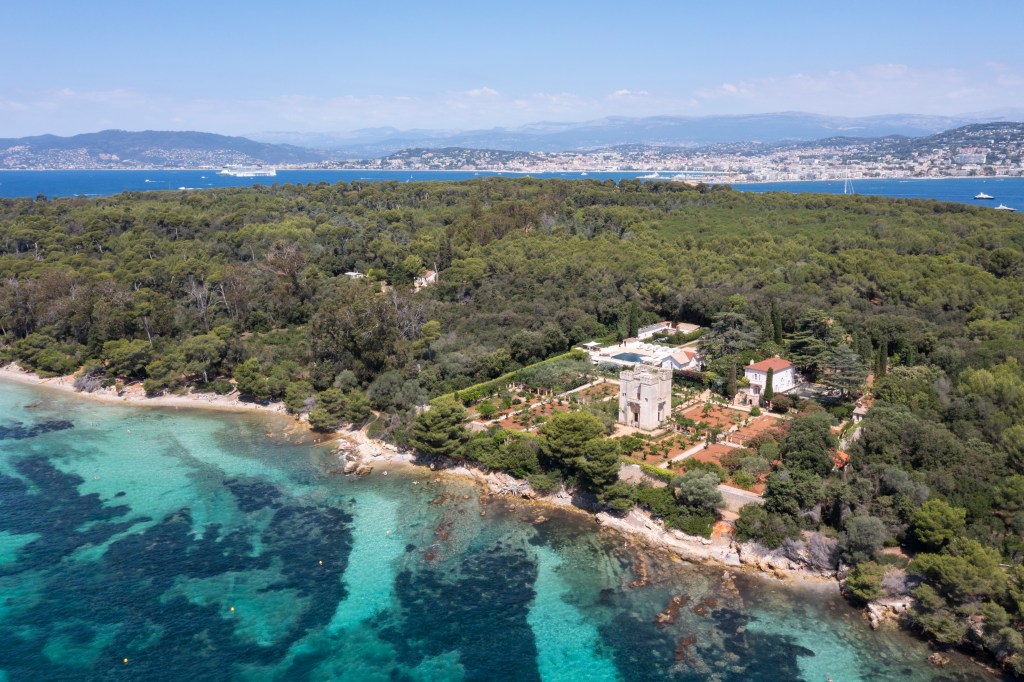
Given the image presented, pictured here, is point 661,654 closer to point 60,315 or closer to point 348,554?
point 348,554

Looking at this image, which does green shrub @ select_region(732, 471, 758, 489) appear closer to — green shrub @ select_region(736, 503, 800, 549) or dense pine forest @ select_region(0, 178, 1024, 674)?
dense pine forest @ select_region(0, 178, 1024, 674)

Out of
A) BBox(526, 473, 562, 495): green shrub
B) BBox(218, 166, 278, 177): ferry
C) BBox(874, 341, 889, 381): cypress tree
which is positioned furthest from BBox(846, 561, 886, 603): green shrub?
BBox(218, 166, 278, 177): ferry

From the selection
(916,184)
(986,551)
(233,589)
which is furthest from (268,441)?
(916,184)

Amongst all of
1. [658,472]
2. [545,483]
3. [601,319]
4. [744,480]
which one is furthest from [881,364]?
[545,483]

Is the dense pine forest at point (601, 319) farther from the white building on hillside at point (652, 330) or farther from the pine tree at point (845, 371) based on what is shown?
the white building on hillside at point (652, 330)

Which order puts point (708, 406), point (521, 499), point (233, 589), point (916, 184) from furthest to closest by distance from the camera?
point (916, 184), point (708, 406), point (521, 499), point (233, 589)

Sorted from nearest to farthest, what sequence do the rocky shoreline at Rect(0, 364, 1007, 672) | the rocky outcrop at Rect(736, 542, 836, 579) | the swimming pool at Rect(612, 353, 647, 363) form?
the rocky shoreline at Rect(0, 364, 1007, 672), the rocky outcrop at Rect(736, 542, 836, 579), the swimming pool at Rect(612, 353, 647, 363)
